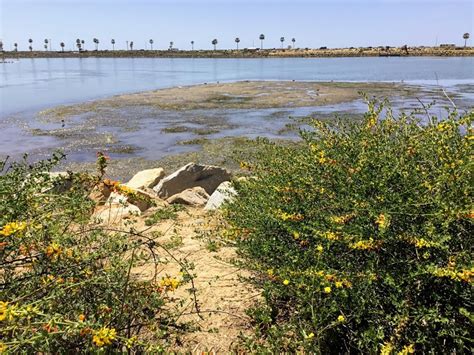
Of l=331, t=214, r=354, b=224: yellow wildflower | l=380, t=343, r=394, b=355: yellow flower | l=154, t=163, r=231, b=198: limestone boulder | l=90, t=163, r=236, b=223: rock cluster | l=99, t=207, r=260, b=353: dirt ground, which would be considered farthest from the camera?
l=154, t=163, r=231, b=198: limestone boulder

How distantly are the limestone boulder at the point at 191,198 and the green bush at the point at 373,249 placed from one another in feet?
14.1

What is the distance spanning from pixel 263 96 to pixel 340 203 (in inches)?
1032

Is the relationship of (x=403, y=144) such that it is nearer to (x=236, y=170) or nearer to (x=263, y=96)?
(x=236, y=170)

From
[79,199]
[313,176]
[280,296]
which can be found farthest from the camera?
[313,176]

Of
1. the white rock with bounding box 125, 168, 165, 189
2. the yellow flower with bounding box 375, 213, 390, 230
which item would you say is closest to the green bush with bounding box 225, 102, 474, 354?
the yellow flower with bounding box 375, 213, 390, 230

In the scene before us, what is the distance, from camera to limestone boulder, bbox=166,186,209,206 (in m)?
8.27

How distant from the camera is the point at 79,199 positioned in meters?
3.20

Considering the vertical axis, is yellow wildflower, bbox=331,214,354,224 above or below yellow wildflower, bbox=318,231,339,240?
above

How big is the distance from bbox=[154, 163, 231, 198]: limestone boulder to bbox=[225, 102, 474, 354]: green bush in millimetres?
5399

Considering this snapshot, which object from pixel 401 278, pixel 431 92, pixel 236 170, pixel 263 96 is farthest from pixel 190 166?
pixel 431 92

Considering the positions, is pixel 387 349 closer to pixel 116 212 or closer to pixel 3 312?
pixel 3 312

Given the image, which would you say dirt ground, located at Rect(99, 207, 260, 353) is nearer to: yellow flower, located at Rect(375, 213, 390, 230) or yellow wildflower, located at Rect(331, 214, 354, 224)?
yellow wildflower, located at Rect(331, 214, 354, 224)

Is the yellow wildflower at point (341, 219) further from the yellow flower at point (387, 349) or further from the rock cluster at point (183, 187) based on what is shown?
the rock cluster at point (183, 187)

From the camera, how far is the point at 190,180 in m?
9.55
